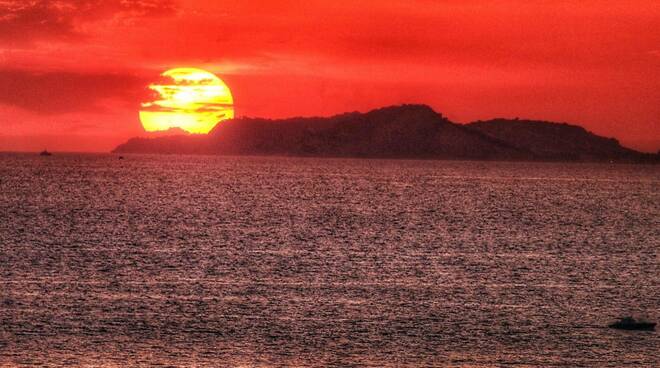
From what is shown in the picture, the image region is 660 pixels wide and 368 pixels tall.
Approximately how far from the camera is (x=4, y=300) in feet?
154

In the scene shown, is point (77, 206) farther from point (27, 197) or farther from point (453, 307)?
point (453, 307)

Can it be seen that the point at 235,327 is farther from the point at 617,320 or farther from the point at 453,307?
the point at 617,320

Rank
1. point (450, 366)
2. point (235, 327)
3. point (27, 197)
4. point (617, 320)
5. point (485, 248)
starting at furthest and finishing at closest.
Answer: point (27, 197) < point (485, 248) < point (617, 320) < point (235, 327) < point (450, 366)

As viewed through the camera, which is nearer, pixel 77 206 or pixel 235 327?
pixel 235 327

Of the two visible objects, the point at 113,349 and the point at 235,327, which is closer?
the point at 113,349

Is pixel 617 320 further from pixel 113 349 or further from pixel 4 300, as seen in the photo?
pixel 4 300

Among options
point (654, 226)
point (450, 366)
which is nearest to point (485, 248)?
point (654, 226)

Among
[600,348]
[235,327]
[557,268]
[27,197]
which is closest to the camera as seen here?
[600,348]

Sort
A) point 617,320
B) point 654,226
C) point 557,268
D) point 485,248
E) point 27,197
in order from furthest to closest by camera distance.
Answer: point 27,197 → point 654,226 → point 485,248 → point 557,268 → point 617,320

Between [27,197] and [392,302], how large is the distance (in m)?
126

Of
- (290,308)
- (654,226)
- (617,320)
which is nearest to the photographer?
(617,320)

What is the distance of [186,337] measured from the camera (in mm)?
38688

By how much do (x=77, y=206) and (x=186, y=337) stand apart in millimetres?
107631

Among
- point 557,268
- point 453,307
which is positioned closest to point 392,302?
point 453,307
